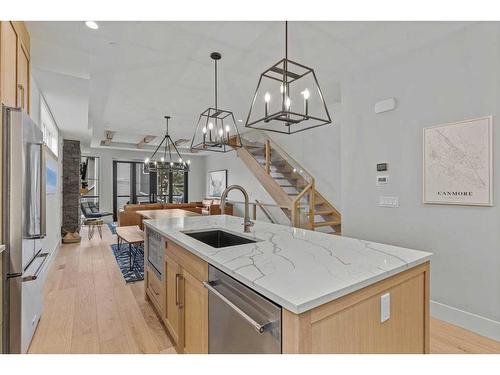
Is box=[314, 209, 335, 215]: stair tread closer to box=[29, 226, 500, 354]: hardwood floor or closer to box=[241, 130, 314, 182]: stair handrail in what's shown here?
box=[241, 130, 314, 182]: stair handrail

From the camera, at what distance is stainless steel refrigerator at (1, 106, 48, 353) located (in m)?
1.61

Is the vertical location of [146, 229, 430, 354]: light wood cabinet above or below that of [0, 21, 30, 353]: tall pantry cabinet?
below

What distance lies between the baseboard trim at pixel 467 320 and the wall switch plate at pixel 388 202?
39.0 inches

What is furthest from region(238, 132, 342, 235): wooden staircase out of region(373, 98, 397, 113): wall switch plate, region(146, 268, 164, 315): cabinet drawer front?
region(146, 268, 164, 315): cabinet drawer front

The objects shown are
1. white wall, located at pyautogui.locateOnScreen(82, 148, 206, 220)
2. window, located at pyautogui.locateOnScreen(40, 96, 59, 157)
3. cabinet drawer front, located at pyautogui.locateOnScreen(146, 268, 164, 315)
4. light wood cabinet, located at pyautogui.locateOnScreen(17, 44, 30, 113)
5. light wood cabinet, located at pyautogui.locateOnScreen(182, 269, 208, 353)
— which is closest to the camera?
light wood cabinet, located at pyautogui.locateOnScreen(182, 269, 208, 353)

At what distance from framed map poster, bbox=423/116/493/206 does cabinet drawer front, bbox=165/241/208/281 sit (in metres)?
2.24

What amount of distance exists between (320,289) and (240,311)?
36 centimetres

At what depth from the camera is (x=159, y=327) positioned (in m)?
2.33

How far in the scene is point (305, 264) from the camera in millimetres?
1274

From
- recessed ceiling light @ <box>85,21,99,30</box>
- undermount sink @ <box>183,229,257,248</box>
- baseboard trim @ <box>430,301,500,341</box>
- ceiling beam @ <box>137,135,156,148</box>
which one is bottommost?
baseboard trim @ <box>430,301,500,341</box>

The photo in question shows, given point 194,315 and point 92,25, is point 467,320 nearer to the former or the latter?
point 194,315
